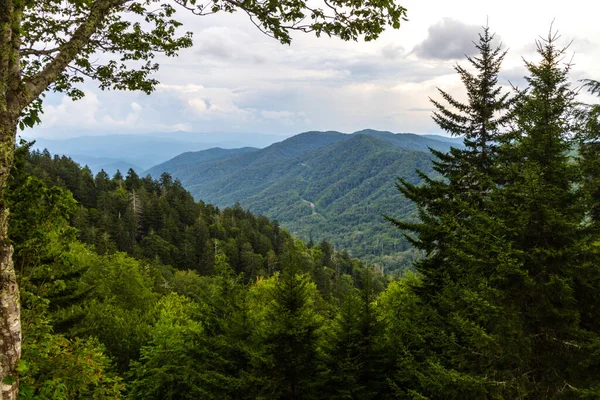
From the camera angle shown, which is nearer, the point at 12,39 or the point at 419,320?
the point at 12,39

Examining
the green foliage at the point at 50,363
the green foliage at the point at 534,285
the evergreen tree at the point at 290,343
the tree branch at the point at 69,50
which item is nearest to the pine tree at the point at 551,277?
the green foliage at the point at 534,285

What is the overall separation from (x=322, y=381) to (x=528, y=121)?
10.7 metres

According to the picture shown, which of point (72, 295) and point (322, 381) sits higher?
point (72, 295)

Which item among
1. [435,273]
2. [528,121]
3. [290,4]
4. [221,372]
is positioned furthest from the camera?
[221,372]

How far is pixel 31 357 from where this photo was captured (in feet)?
21.1

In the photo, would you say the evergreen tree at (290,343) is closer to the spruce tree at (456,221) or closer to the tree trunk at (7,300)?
the spruce tree at (456,221)

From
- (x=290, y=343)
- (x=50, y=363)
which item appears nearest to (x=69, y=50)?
(x=50, y=363)

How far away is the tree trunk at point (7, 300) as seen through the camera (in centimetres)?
384

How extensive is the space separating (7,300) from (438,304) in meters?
12.0

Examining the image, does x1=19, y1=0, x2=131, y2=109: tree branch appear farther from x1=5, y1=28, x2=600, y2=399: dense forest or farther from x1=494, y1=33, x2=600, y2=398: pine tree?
x1=494, y1=33, x2=600, y2=398: pine tree

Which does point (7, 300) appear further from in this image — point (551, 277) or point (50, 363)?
point (551, 277)

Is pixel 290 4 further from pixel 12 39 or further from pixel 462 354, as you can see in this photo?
pixel 462 354

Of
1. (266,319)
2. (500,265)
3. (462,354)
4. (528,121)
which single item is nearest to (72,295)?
(266,319)

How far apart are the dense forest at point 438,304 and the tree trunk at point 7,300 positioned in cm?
16
